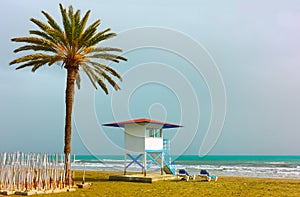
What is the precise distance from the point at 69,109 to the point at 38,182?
596 centimetres

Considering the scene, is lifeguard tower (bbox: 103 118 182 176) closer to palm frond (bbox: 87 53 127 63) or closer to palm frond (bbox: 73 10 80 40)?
palm frond (bbox: 87 53 127 63)

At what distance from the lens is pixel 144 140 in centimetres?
2500

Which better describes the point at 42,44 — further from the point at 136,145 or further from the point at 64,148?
the point at 136,145

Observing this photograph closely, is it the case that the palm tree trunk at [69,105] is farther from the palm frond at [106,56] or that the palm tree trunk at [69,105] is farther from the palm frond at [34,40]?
the palm frond at [34,40]

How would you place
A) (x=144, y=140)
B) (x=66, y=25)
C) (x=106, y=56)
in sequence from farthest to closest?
(x=144, y=140) → (x=106, y=56) → (x=66, y=25)

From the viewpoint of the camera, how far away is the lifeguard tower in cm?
2509

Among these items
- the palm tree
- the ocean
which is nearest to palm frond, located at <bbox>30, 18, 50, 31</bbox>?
the palm tree

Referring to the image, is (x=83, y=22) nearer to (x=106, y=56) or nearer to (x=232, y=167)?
(x=106, y=56)

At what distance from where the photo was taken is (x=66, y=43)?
68.6ft

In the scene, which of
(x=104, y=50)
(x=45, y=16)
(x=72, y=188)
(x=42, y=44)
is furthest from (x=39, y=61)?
(x=72, y=188)

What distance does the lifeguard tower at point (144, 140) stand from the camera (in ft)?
82.3

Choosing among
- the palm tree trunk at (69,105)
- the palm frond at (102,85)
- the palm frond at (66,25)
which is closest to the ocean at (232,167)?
the palm tree trunk at (69,105)

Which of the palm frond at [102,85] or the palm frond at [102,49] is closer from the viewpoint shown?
the palm frond at [102,49]

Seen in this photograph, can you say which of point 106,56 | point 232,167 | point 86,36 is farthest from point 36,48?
point 232,167
